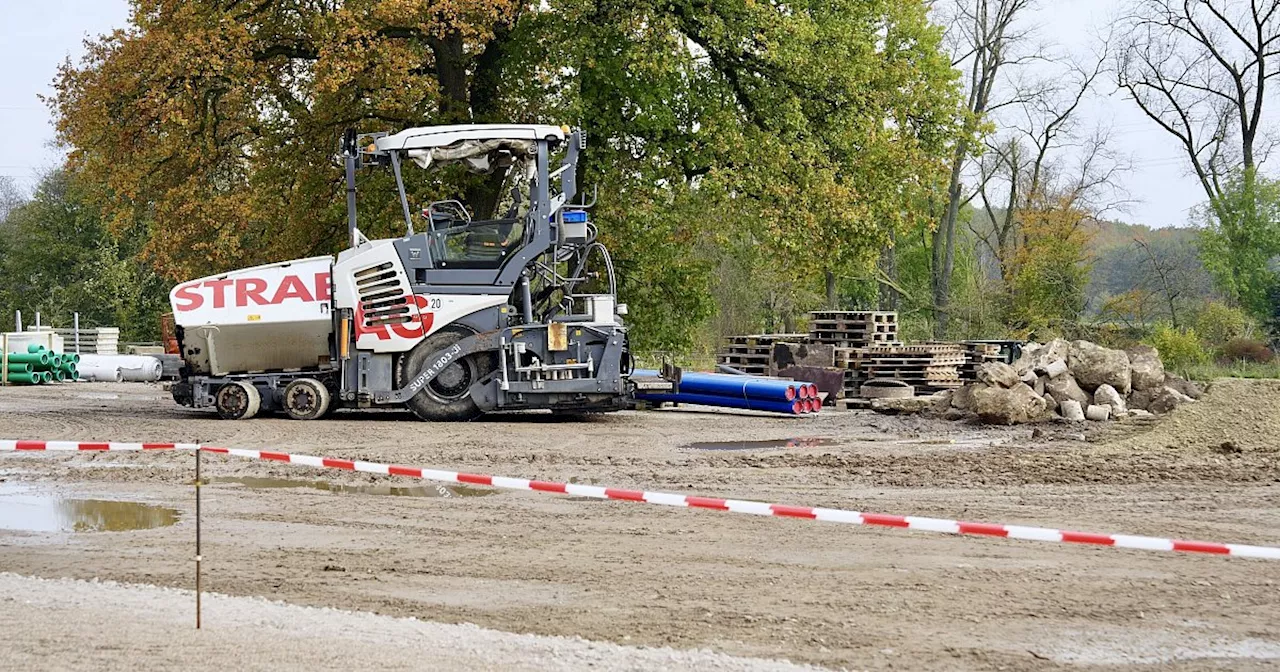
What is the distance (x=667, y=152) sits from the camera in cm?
2238

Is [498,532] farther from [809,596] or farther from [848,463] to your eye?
[848,463]

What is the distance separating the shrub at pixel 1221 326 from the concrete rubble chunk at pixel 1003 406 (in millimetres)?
18858

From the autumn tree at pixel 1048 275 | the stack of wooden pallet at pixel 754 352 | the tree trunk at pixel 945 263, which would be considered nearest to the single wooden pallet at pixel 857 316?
the stack of wooden pallet at pixel 754 352

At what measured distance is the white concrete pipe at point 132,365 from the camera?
31458 millimetres

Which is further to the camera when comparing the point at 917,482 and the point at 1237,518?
the point at 917,482

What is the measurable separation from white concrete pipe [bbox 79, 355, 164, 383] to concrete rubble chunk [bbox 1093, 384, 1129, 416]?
23741mm

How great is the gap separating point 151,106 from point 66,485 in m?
11.3

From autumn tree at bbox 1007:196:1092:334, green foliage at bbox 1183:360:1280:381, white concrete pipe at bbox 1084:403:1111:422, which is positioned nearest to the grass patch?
green foliage at bbox 1183:360:1280:381

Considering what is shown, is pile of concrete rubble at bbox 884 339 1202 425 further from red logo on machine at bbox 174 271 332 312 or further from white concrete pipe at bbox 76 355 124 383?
white concrete pipe at bbox 76 355 124 383

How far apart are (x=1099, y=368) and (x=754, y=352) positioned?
6.74 m

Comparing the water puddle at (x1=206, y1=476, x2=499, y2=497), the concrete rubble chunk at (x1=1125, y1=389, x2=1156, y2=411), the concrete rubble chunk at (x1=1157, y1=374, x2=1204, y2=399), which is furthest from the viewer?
the concrete rubble chunk at (x1=1157, y1=374, x2=1204, y2=399)

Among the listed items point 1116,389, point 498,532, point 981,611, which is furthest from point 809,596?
point 1116,389

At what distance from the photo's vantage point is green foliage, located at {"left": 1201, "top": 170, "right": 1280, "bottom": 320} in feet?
119

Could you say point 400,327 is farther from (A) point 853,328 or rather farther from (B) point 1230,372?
(B) point 1230,372
